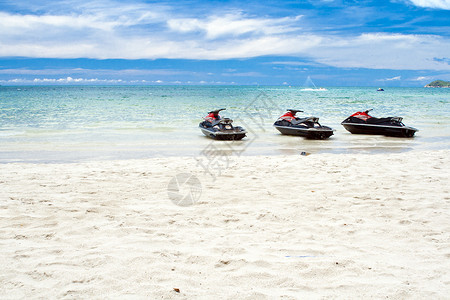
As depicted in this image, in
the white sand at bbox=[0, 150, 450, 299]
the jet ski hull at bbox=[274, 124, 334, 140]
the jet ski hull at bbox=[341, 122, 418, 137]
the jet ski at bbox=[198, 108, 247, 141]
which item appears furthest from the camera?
the jet ski hull at bbox=[341, 122, 418, 137]

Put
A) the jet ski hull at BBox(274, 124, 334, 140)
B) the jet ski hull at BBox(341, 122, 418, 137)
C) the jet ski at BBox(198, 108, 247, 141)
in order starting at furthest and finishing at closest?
the jet ski hull at BBox(341, 122, 418, 137)
the jet ski hull at BBox(274, 124, 334, 140)
the jet ski at BBox(198, 108, 247, 141)

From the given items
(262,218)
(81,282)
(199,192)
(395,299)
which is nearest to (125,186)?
(199,192)

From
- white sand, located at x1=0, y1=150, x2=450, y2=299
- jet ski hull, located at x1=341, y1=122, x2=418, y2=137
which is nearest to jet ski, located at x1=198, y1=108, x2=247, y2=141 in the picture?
jet ski hull, located at x1=341, y1=122, x2=418, y2=137

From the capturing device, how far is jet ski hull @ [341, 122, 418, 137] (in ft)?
44.4

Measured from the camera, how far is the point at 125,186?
19.8 feet

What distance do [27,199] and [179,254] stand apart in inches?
119

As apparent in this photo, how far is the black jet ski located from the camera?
44.6 ft

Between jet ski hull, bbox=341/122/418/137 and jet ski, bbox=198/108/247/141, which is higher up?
jet ski, bbox=198/108/247/141

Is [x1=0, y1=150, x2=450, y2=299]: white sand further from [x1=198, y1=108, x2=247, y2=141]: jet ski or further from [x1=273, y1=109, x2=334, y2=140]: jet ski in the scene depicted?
[x1=273, y1=109, x2=334, y2=140]: jet ski

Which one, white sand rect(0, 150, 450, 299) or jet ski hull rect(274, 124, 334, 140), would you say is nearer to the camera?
white sand rect(0, 150, 450, 299)

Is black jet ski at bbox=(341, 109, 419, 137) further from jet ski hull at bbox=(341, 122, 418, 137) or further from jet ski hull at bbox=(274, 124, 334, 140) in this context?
jet ski hull at bbox=(274, 124, 334, 140)

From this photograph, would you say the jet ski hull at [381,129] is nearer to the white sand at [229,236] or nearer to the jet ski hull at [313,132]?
the jet ski hull at [313,132]

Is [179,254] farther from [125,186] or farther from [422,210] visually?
[422,210]

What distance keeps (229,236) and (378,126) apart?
11993mm
